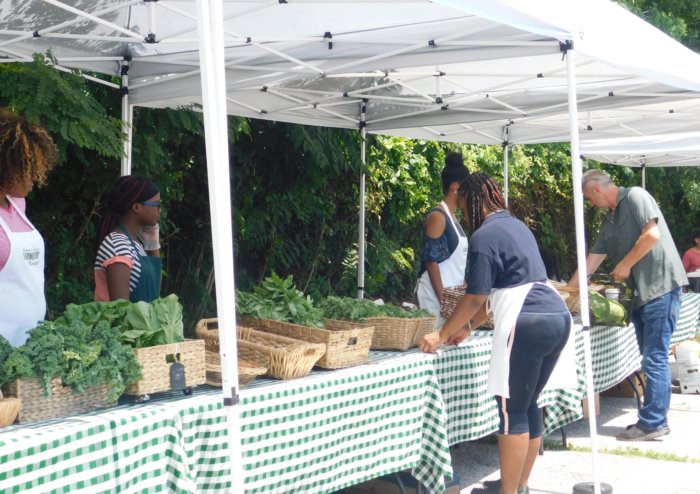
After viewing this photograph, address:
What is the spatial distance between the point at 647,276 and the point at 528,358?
90.7 inches

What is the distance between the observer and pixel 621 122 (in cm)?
818

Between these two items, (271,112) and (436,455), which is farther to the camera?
(271,112)

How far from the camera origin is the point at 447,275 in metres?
4.98

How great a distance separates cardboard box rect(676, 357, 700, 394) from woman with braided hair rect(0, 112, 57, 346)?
6.28 meters

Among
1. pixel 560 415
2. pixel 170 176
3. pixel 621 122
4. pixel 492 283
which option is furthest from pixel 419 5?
pixel 621 122

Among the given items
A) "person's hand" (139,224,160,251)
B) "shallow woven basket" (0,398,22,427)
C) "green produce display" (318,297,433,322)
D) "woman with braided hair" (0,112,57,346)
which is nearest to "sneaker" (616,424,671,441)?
"green produce display" (318,297,433,322)

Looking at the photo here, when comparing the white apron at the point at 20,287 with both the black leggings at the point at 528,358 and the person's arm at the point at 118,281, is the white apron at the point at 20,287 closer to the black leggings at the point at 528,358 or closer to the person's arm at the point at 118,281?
the person's arm at the point at 118,281

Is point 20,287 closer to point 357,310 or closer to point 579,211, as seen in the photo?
point 357,310

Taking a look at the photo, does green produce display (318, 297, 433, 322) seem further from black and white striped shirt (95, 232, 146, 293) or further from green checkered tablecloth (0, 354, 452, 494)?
black and white striped shirt (95, 232, 146, 293)

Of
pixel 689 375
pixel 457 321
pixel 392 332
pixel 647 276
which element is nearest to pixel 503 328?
pixel 457 321

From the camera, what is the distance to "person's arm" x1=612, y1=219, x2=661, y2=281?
18.4 ft

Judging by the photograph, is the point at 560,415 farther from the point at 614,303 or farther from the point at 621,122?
the point at 621,122

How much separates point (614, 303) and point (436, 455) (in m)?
2.31

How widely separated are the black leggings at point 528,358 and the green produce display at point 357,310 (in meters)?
0.67
